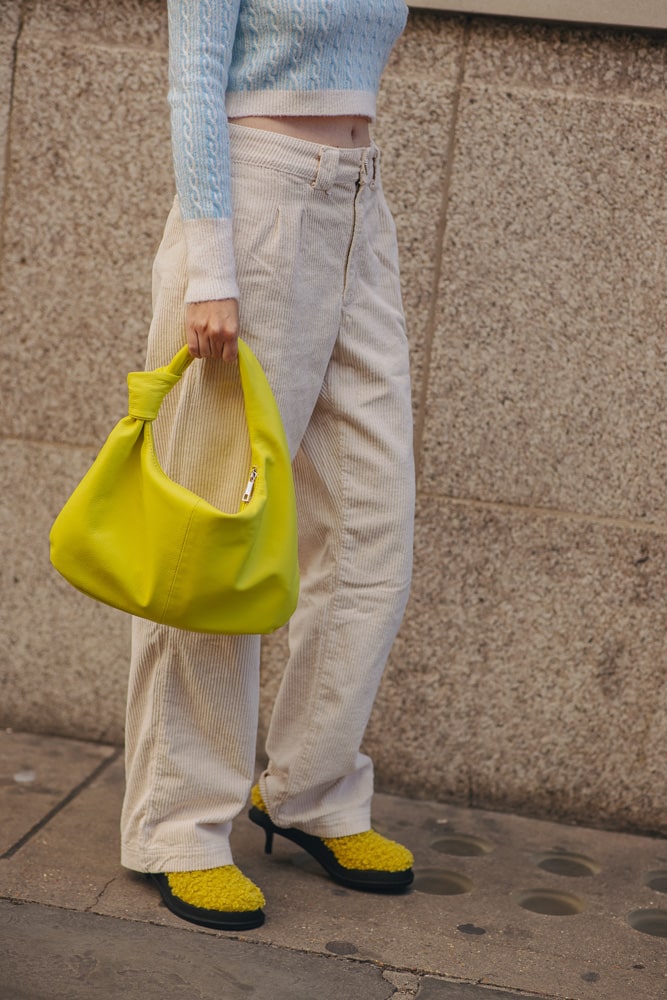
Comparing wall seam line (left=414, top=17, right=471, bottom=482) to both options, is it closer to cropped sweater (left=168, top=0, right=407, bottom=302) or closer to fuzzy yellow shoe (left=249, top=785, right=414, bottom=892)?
cropped sweater (left=168, top=0, right=407, bottom=302)

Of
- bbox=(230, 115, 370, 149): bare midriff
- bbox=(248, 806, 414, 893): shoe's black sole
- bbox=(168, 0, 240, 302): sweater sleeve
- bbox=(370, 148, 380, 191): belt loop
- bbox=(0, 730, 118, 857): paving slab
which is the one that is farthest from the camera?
bbox=(0, 730, 118, 857): paving slab

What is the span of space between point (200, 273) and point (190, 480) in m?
0.41

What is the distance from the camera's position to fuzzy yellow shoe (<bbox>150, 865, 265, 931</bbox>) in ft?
7.57

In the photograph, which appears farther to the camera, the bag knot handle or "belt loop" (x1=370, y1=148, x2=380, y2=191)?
"belt loop" (x1=370, y1=148, x2=380, y2=191)

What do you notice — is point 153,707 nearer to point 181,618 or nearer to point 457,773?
point 181,618

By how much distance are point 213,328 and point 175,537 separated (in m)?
0.38

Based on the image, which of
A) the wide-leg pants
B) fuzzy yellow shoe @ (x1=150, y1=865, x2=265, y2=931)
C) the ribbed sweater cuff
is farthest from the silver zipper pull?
fuzzy yellow shoe @ (x1=150, y1=865, x2=265, y2=931)

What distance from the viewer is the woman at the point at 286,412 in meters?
2.09

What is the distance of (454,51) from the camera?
3021 mm

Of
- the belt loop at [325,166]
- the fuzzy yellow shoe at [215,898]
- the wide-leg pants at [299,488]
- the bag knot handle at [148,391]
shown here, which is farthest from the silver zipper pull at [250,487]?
the fuzzy yellow shoe at [215,898]

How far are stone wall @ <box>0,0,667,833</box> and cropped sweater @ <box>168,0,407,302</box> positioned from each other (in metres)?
0.95

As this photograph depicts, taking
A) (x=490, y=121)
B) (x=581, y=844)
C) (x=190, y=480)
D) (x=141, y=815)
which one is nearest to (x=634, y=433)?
(x=490, y=121)

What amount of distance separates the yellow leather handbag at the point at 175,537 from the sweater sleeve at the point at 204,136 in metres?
0.16

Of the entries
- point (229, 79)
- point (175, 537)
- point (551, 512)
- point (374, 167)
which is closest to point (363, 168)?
point (374, 167)
